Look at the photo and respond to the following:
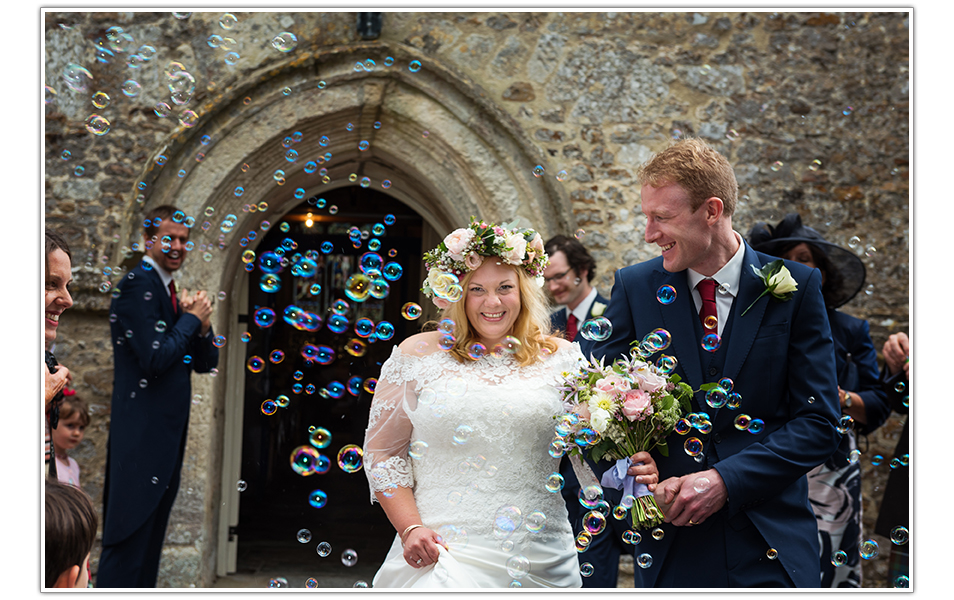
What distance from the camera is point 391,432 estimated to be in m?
2.75

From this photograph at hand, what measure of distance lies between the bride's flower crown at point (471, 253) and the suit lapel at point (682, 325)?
595 mm

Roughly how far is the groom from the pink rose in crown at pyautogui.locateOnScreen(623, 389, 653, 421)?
0.22 m

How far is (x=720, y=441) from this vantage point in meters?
2.27

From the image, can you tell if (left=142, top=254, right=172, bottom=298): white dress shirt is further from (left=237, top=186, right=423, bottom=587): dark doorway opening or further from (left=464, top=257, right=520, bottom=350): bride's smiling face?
(left=464, top=257, right=520, bottom=350): bride's smiling face

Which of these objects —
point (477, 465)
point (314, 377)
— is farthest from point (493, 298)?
point (314, 377)

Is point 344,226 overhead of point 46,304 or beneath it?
overhead

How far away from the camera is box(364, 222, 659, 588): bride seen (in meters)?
2.57

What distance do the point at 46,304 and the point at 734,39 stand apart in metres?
4.66

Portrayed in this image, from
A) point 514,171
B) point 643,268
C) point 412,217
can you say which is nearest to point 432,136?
point 514,171

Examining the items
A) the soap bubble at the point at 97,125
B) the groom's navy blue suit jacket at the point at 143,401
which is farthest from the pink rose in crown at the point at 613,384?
the soap bubble at the point at 97,125

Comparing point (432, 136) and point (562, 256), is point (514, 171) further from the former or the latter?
point (562, 256)

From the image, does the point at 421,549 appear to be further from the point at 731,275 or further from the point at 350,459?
the point at 731,275

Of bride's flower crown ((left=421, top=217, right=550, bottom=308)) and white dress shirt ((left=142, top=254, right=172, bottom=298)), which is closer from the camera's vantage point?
bride's flower crown ((left=421, top=217, right=550, bottom=308))

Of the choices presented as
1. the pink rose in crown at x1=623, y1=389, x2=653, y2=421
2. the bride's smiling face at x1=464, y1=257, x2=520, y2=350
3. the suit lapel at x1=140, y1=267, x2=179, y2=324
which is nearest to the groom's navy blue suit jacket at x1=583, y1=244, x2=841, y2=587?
the pink rose in crown at x1=623, y1=389, x2=653, y2=421
